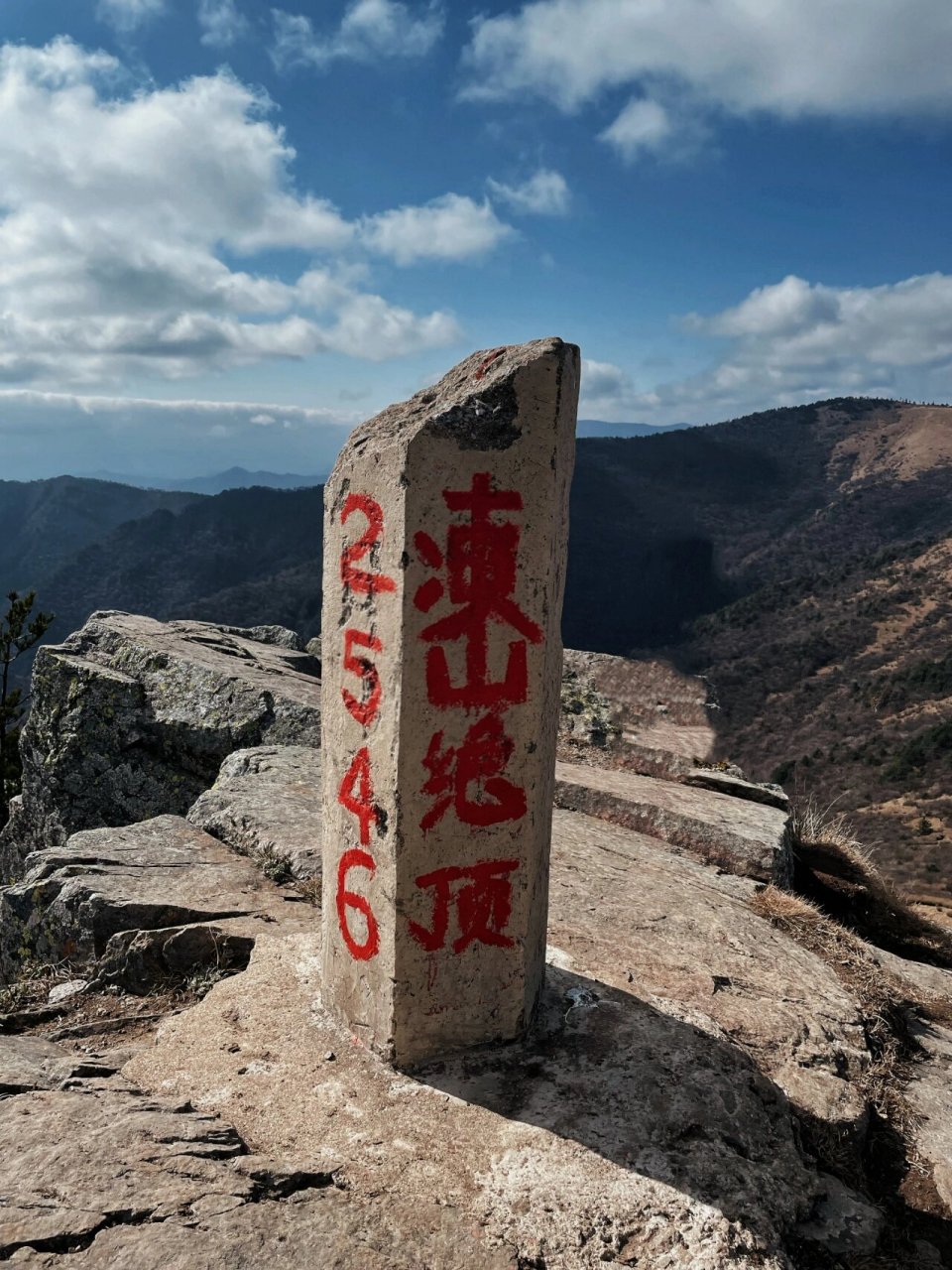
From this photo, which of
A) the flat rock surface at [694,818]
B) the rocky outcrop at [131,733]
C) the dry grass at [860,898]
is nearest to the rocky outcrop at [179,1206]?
the flat rock surface at [694,818]

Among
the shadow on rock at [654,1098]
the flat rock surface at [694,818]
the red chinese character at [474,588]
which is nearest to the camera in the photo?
the shadow on rock at [654,1098]

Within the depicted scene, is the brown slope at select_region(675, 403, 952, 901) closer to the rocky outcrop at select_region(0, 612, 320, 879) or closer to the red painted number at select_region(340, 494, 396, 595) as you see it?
the rocky outcrop at select_region(0, 612, 320, 879)

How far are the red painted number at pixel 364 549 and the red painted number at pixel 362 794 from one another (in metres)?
0.67

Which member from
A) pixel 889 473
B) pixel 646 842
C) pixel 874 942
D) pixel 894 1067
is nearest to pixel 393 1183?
pixel 894 1067

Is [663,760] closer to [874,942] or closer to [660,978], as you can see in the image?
[874,942]

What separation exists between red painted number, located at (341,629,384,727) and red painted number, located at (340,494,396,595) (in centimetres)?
20

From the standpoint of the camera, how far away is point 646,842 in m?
6.85

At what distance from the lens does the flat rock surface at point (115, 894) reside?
16.4 feet

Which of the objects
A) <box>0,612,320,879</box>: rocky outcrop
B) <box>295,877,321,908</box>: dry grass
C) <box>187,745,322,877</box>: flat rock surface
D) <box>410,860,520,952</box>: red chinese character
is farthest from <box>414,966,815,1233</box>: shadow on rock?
<box>0,612,320,879</box>: rocky outcrop

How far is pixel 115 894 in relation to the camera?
514cm

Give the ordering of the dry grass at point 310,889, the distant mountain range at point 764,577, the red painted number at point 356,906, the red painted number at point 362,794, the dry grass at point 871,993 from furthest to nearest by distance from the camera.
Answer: the distant mountain range at point 764,577, the dry grass at point 310,889, the dry grass at point 871,993, the red painted number at point 356,906, the red painted number at point 362,794

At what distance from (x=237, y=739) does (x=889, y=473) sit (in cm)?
9127

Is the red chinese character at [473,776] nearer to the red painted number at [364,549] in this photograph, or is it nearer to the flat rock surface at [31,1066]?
the red painted number at [364,549]

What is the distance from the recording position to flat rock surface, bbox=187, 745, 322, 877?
590 cm
